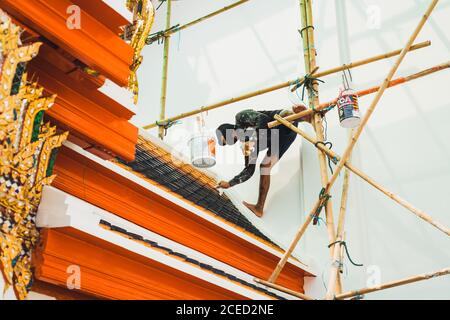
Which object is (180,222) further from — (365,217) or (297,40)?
A: (297,40)

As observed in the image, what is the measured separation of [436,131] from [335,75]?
1.35 meters

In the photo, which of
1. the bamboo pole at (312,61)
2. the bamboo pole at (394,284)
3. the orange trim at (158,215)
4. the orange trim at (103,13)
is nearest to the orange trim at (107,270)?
the orange trim at (158,215)

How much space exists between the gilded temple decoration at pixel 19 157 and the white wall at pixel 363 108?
11.1ft

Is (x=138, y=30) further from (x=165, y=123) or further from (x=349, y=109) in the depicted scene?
(x=165, y=123)

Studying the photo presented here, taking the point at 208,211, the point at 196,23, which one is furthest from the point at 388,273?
the point at 196,23

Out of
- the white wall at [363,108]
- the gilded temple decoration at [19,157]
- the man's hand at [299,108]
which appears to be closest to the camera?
the gilded temple decoration at [19,157]

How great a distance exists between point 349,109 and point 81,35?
88.7 inches

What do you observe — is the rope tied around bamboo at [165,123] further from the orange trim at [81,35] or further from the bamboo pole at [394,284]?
the orange trim at [81,35]

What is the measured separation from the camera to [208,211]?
507 centimetres

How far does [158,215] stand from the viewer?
436cm

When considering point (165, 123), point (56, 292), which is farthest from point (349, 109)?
point (165, 123)

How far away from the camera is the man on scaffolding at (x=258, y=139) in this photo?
20.8 feet
